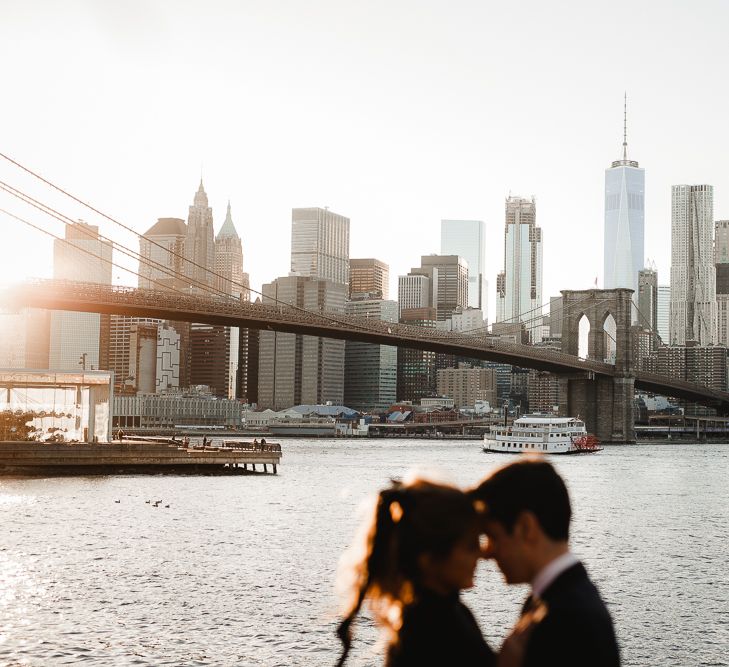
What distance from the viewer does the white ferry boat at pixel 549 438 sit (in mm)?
96125

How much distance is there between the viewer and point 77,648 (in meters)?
17.0

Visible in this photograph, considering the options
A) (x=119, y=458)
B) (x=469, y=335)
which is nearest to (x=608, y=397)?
(x=469, y=335)

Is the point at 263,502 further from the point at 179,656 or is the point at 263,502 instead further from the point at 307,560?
the point at 179,656

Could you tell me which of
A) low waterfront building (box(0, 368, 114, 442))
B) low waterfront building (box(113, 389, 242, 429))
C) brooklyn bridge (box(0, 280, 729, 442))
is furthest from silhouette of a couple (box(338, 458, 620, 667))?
low waterfront building (box(113, 389, 242, 429))

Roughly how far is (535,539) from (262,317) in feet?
244

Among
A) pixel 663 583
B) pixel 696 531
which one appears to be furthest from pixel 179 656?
pixel 696 531

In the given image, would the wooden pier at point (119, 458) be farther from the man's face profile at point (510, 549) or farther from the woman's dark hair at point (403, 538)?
the man's face profile at point (510, 549)

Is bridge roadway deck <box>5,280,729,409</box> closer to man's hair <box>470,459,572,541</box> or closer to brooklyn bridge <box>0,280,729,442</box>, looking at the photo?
brooklyn bridge <box>0,280,729,442</box>

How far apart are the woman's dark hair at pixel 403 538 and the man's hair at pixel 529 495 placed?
112mm

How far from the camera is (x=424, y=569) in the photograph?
3.46 meters

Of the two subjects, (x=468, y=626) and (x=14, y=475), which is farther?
(x=14, y=475)

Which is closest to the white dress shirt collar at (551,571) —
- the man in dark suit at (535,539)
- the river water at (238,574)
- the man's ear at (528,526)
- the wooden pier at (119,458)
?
the man in dark suit at (535,539)

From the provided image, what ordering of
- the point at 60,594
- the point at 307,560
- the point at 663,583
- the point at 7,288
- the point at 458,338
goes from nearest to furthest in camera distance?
the point at 60,594 < the point at 663,583 < the point at 307,560 < the point at 7,288 < the point at 458,338

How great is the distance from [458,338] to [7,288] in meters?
42.5
